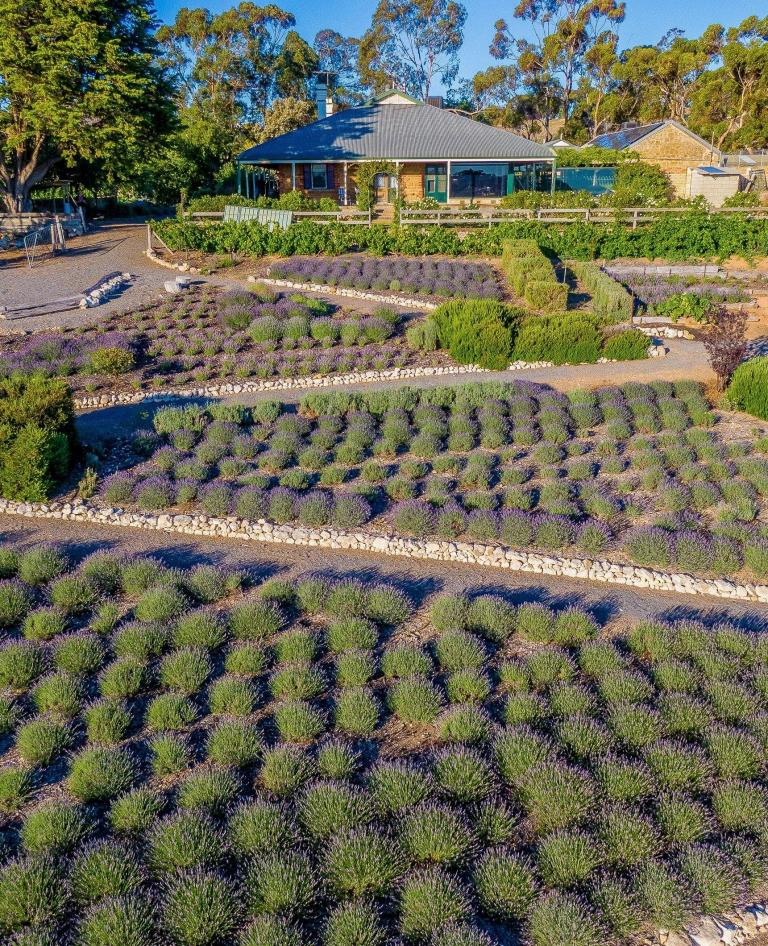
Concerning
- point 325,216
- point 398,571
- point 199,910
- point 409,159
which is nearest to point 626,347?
point 398,571

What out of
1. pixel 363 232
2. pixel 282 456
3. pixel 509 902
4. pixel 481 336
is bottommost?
pixel 509 902

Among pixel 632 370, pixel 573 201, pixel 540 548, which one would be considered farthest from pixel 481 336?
pixel 573 201

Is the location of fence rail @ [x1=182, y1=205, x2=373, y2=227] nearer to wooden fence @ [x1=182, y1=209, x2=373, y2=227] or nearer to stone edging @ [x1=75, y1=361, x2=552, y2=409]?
wooden fence @ [x1=182, y1=209, x2=373, y2=227]

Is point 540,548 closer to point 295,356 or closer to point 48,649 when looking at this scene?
point 48,649

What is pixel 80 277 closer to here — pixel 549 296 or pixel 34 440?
pixel 549 296

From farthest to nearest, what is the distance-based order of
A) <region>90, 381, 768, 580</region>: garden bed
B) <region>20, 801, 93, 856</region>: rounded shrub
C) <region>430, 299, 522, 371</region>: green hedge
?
<region>430, 299, 522, 371</region>: green hedge
<region>90, 381, 768, 580</region>: garden bed
<region>20, 801, 93, 856</region>: rounded shrub

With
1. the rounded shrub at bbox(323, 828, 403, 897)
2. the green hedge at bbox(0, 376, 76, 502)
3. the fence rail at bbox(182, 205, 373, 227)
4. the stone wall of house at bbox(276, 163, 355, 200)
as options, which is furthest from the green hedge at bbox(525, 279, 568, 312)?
the stone wall of house at bbox(276, 163, 355, 200)
